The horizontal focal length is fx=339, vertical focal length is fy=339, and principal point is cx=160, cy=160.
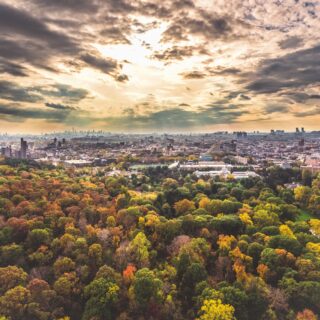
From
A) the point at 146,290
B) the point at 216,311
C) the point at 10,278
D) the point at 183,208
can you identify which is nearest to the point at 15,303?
the point at 10,278

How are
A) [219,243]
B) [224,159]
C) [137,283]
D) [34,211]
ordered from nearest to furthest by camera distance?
[137,283], [219,243], [34,211], [224,159]

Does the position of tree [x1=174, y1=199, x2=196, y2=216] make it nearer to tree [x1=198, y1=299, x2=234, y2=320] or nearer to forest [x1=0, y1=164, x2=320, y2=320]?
forest [x1=0, y1=164, x2=320, y2=320]

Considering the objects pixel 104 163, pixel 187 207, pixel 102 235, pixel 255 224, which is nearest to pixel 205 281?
pixel 102 235

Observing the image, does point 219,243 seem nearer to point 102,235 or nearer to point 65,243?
point 102,235

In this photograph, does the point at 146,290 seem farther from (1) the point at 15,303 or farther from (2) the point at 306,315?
(2) the point at 306,315

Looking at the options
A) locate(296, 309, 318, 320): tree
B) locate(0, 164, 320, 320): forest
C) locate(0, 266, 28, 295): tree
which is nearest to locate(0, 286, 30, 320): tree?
locate(0, 164, 320, 320): forest

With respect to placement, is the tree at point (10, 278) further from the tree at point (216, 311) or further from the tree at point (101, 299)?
the tree at point (216, 311)
